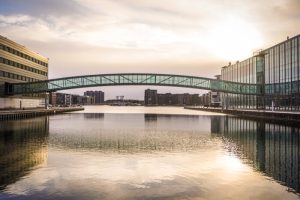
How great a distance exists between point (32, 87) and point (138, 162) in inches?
3875

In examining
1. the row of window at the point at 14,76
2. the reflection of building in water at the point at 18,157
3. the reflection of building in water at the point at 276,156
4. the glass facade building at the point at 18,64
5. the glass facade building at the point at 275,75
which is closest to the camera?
the reflection of building in water at the point at 18,157

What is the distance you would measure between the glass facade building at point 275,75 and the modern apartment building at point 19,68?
70.9 meters

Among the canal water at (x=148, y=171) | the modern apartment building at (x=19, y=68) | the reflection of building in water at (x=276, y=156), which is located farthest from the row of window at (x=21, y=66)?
the reflection of building in water at (x=276, y=156)

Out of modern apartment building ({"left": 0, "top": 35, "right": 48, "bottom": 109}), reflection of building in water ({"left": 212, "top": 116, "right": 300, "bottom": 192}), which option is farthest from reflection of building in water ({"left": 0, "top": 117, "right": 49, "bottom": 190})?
modern apartment building ({"left": 0, "top": 35, "right": 48, "bottom": 109})

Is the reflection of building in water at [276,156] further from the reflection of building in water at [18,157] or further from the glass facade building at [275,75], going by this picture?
the glass facade building at [275,75]

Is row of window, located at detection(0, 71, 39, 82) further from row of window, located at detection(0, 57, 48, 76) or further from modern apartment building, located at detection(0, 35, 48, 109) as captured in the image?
row of window, located at detection(0, 57, 48, 76)

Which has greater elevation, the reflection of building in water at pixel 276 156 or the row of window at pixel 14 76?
the row of window at pixel 14 76

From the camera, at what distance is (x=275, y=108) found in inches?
3831

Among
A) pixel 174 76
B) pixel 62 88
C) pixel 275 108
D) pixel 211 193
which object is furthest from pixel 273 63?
pixel 211 193

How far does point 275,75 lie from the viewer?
9544 centimetres

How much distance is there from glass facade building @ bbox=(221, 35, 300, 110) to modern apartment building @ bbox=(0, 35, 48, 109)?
233 ft

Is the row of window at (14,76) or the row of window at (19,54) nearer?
the row of window at (19,54)

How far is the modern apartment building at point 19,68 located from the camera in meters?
101

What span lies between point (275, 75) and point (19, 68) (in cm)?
7496
